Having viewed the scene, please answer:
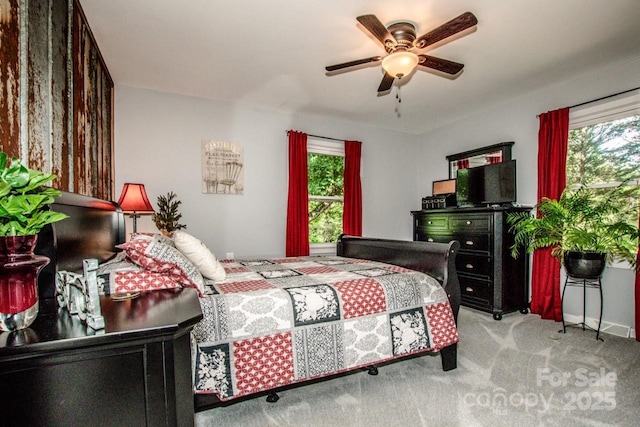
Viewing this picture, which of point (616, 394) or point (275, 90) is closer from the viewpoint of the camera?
point (616, 394)

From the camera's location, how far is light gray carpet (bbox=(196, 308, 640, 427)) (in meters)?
1.67

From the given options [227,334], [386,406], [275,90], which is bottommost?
[386,406]

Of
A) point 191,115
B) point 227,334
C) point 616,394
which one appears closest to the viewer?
point 227,334

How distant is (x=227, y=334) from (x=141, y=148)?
2834 mm

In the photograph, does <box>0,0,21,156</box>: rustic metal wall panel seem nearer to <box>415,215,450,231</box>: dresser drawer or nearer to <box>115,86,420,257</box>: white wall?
<box>115,86,420,257</box>: white wall

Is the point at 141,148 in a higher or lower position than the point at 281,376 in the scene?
higher

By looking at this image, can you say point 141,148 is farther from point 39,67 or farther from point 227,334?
point 227,334

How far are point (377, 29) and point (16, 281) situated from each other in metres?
2.20

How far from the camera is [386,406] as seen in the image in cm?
179

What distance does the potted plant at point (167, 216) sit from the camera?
338 cm

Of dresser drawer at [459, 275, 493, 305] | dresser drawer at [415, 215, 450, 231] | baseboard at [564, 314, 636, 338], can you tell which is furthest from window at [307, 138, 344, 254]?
baseboard at [564, 314, 636, 338]

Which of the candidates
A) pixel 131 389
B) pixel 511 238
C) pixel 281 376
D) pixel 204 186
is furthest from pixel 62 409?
pixel 511 238

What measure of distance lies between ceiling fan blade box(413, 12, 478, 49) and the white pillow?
202 cm

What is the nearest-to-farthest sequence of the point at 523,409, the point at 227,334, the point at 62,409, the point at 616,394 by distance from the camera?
1. the point at 62,409
2. the point at 227,334
3. the point at 523,409
4. the point at 616,394
